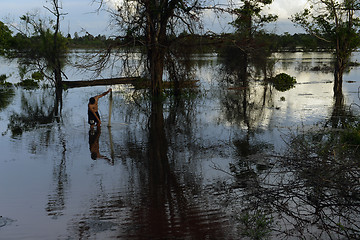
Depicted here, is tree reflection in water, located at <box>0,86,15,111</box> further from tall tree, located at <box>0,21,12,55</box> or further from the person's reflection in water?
the person's reflection in water

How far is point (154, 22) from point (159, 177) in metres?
13.1

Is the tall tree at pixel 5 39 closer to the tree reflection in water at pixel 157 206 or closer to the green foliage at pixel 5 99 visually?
the green foliage at pixel 5 99

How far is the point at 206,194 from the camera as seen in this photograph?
7.55m

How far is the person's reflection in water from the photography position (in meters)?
10.6

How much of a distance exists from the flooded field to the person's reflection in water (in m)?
0.06

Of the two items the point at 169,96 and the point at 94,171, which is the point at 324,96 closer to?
the point at 169,96

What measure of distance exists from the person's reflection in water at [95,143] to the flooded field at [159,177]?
0.06m

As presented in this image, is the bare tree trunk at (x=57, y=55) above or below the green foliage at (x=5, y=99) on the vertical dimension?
above

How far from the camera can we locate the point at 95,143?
12156 mm

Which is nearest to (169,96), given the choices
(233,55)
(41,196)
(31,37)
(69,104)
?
(69,104)

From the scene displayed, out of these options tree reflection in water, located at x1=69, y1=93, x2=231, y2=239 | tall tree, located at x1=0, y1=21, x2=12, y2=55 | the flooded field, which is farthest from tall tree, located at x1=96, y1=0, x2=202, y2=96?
tall tree, located at x1=0, y1=21, x2=12, y2=55

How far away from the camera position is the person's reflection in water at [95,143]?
34.7ft

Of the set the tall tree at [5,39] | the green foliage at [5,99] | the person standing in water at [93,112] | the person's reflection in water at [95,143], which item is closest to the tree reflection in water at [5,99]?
the green foliage at [5,99]

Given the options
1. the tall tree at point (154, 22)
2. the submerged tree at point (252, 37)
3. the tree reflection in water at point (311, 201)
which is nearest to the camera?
the tree reflection in water at point (311, 201)
